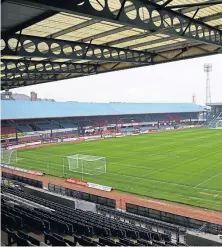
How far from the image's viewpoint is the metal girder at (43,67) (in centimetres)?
1623

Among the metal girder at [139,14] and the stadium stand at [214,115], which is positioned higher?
the metal girder at [139,14]

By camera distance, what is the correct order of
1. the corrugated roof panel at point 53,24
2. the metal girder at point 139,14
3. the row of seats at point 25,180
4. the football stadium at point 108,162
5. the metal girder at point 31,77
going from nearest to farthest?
the metal girder at point 139,14
the football stadium at point 108,162
the corrugated roof panel at point 53,24
the metal girder at point 31,77
the row of seats at point 25,180

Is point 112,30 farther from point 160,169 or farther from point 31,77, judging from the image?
point 160,169

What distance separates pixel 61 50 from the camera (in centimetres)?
1233

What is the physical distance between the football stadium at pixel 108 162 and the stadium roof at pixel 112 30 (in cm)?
3

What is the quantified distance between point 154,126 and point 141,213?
5986cm

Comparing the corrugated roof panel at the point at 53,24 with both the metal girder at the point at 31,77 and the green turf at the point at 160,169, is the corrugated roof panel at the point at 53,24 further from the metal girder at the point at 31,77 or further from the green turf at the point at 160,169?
the green turf at the point at 160,169

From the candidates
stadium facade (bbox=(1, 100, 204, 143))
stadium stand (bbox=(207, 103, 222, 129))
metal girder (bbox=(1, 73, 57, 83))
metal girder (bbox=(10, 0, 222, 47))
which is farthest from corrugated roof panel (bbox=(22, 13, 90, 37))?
stadium stand (bbox=(207, 103, 222, 129))

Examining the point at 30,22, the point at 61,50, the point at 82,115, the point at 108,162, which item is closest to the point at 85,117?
the point at 82,115

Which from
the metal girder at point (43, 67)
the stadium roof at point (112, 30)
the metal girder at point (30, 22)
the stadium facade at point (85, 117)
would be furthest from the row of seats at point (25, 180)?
the stadium facade at point (85, 117)

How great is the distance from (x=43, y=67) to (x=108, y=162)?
1655 centimetres

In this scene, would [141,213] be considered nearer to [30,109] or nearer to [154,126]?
[30,109]

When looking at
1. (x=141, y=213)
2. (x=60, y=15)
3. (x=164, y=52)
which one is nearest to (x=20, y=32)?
(x=60, y=15)

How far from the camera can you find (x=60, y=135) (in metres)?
56.9
